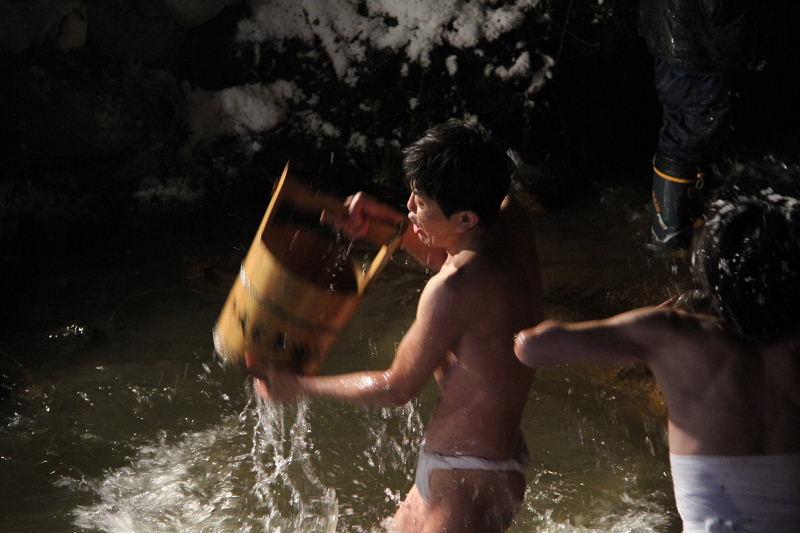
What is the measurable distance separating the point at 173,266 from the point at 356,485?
2542mm

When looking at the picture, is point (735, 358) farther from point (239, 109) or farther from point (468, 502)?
point (239, 109)

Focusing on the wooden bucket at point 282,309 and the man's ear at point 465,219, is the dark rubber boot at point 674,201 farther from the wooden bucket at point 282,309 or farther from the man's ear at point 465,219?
the man's ear at point 465,219

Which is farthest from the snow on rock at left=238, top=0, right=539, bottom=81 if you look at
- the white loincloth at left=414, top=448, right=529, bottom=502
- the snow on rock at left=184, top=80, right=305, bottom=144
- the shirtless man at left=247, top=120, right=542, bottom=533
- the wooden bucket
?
the white loincloth at left=414, top=448, right=529, bottom=502

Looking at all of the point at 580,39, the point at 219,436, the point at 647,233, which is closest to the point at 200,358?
the point at 219,436

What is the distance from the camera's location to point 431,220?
2707 millimetres

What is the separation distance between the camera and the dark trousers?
521cm

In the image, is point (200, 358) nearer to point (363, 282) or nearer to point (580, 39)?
point (363, 282)

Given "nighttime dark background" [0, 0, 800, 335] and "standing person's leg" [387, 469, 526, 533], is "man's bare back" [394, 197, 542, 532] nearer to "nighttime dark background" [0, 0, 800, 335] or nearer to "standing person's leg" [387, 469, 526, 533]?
"standing person's leg" [387, 469, 526, 533]

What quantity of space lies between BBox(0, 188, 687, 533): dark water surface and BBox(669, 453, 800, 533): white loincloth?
1374 millimetres

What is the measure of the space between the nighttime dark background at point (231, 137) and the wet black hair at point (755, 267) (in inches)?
164

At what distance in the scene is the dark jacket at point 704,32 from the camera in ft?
16.2

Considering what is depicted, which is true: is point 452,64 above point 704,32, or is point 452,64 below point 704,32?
below

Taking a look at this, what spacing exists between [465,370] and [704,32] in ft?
11.0

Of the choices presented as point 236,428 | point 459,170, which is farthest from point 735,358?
point 236,428
